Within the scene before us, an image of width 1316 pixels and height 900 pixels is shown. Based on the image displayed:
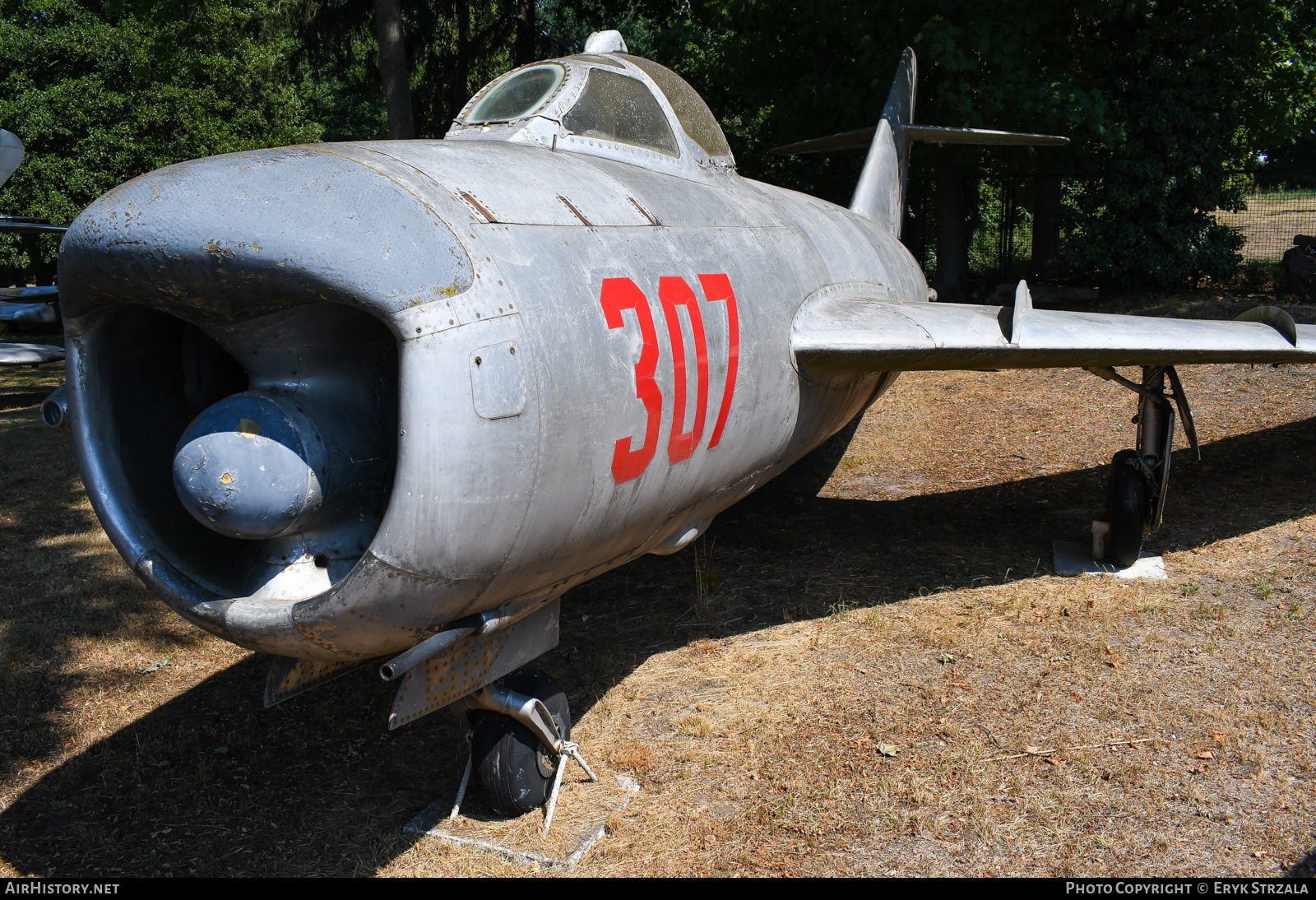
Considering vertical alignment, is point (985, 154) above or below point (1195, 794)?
above

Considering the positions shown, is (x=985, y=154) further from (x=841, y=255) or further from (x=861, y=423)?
(x=841, y=255)

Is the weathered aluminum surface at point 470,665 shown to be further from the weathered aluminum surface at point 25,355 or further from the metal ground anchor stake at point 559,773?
the weathered aluminum surface at point 25,355

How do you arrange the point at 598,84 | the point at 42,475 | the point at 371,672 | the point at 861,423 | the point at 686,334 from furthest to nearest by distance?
the point at 861,423 < the point at 42,475 < the point at 371,672 < the point at 598,84 < the point at 686,334

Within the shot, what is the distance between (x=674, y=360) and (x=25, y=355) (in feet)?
46.8

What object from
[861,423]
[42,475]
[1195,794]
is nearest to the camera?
[1195,794]

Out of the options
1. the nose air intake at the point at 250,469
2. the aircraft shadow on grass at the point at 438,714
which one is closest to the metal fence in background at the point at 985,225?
the aircraft shadow on grass at the point at 438,714

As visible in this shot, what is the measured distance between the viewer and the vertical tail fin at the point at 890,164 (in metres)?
8.34

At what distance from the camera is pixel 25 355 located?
46.4 ft

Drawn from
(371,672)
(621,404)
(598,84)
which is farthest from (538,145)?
(371,672)

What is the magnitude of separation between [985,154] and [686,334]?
667 inches

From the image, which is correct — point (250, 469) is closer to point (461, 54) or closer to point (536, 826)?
point (536, 826)

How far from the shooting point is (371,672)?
5.59 meters

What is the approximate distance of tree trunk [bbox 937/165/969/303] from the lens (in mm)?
18578

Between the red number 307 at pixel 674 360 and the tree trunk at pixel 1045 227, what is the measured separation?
17312 millimetres
